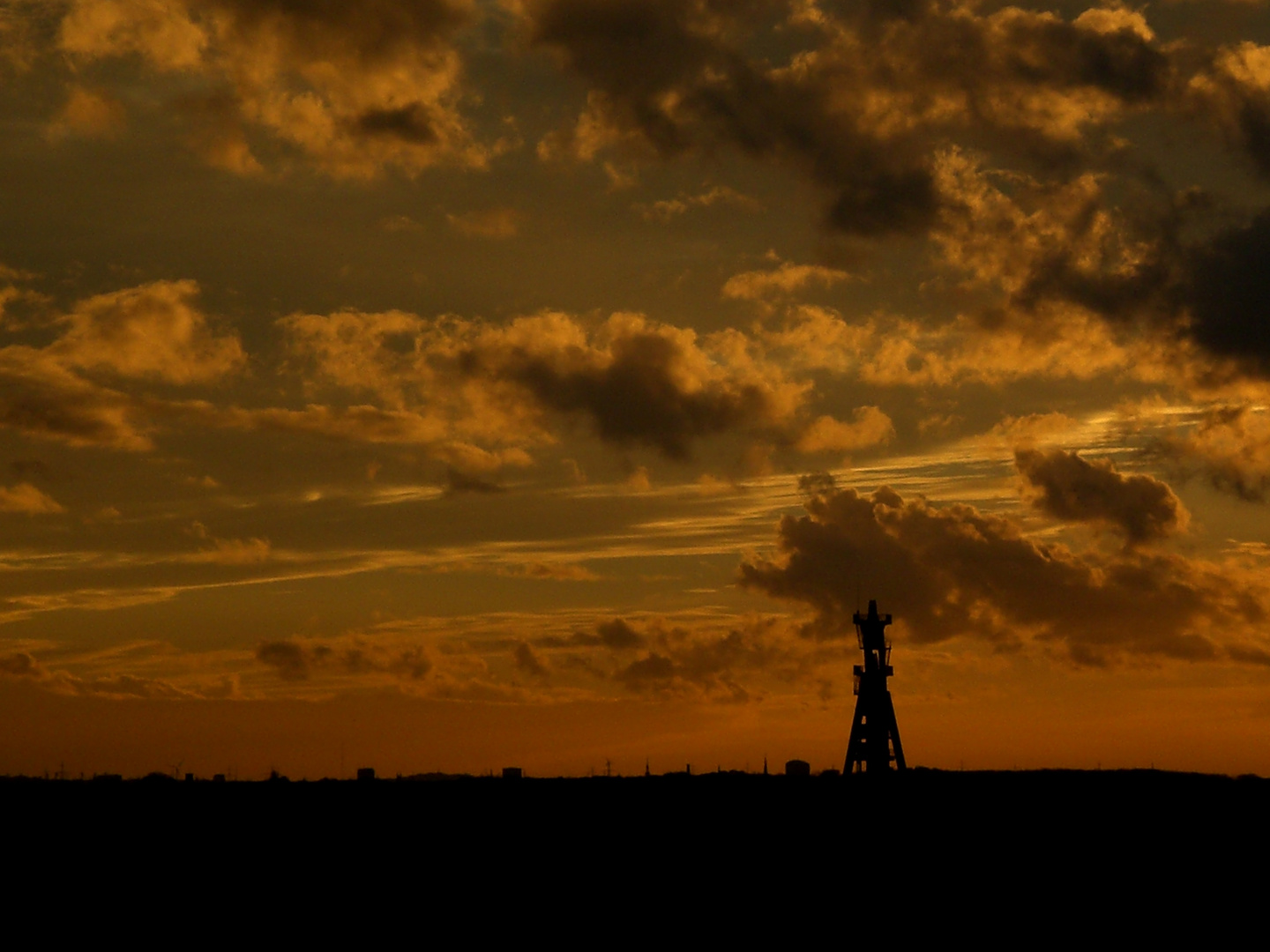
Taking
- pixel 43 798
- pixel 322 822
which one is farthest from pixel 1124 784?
pixel 43 798

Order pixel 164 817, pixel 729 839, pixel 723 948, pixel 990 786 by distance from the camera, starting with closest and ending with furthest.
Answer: pixel 723 948 → pixel 729 839 → pixel 164 817 → pixel 990 786

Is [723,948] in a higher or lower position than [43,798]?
lower

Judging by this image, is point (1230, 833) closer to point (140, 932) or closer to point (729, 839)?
point (729, 839)

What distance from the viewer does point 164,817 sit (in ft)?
250

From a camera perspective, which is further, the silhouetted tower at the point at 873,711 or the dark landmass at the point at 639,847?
the silhouetted tower at the point at 873,711

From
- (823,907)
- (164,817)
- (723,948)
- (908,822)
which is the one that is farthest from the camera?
(164,817)

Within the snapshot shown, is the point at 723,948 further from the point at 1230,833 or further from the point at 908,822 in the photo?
the point at 1230,833

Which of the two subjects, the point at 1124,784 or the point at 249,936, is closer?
the point at 249,936

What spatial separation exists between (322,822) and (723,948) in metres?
32.2

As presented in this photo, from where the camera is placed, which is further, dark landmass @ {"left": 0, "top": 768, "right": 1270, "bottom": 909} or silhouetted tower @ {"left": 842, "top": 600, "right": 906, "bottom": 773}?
silhouetted tower @ {"left": 842, "top": 600, "right": 906, "bottom": 773}

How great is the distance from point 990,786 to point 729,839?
32.4 metres

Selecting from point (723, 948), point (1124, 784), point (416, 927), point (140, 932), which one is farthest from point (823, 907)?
point (1124, 784)

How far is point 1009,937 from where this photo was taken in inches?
1905

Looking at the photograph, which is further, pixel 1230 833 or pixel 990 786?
pixel 990 786
